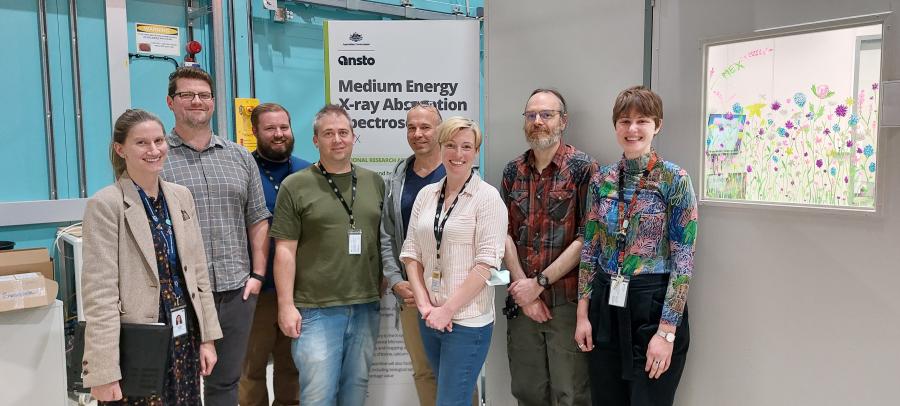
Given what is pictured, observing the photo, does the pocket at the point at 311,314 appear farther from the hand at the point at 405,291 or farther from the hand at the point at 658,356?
the hand at the point at 658,356

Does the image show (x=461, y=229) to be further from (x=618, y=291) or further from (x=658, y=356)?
(x=658, y=356)

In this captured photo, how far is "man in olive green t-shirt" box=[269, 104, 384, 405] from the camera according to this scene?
2.31m

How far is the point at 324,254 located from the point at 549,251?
34.3 inches

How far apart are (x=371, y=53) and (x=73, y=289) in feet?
8.09

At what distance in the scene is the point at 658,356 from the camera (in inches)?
73.7

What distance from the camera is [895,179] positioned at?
1.68 metres

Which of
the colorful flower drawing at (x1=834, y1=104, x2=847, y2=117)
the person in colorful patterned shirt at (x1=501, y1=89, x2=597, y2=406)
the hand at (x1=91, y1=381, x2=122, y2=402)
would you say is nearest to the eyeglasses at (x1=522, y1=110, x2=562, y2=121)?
the person in colorful patterned shirt at (x1=501, y1=89, x2=597, y2=406)

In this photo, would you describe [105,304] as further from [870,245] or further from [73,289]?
[73,289]

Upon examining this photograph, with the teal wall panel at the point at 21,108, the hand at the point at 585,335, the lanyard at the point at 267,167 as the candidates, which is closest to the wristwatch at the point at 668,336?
the hand at the point at 585,335

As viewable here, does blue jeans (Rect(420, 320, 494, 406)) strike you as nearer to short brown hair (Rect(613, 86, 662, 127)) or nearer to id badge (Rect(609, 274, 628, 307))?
id badge (Rect(609, 274, 628, 307))

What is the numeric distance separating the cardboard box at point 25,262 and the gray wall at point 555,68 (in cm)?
237

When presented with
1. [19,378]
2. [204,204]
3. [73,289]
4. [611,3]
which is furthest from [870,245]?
[73,289]

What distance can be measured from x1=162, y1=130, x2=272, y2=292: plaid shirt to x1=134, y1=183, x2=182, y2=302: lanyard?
0.86ft

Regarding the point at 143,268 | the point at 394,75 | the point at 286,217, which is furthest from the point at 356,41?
the point at 143,268
